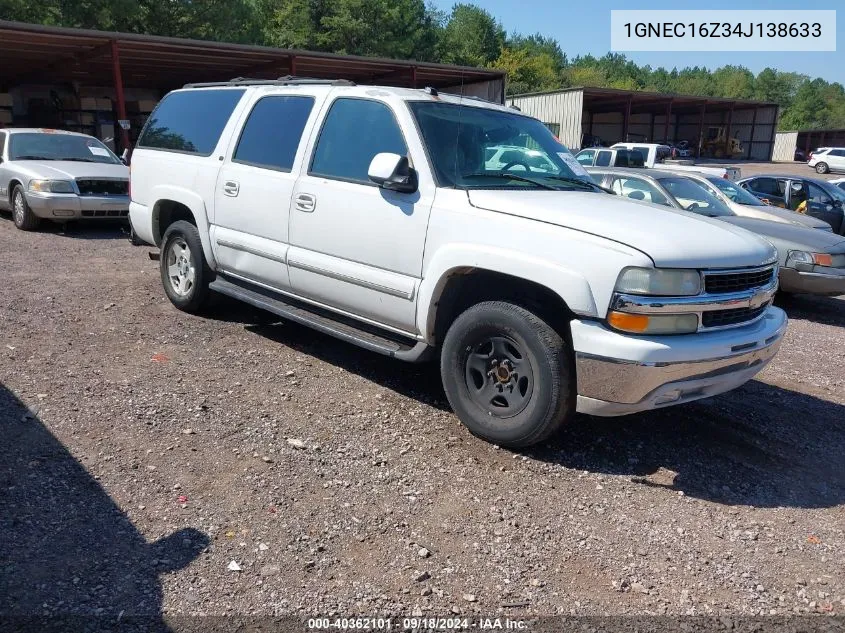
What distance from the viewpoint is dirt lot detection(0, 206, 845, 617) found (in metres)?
2.82

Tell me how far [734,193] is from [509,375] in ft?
26.0

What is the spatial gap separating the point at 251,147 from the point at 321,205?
1.12 meters

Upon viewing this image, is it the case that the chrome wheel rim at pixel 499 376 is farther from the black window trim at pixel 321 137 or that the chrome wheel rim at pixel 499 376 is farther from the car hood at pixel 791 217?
the car hood at pixel 791 217

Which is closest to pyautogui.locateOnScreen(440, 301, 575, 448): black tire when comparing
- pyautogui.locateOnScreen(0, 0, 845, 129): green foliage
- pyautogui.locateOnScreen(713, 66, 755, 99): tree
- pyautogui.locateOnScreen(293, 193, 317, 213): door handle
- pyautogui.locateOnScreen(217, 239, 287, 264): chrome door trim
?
pyautogui.locateOnScreen(293, 193, 317, 213): door handle

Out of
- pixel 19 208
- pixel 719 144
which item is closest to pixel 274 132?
pixel 19 208

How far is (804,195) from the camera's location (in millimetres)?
14141

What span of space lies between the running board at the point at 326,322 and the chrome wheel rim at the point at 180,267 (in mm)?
403

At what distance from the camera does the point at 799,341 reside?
7148mm

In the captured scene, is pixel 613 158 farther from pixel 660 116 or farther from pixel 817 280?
pixel 660 116

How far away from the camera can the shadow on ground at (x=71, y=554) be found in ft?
8.46

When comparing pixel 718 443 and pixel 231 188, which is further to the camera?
pixel 231 188

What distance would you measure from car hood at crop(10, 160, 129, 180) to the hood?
8719mm

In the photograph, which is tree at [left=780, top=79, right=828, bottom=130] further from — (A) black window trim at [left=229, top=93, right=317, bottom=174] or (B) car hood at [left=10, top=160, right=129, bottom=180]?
(A) black window trim at [left=229, top=93, right=317, bottom=174]

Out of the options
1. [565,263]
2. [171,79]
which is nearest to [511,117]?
[565,263]
